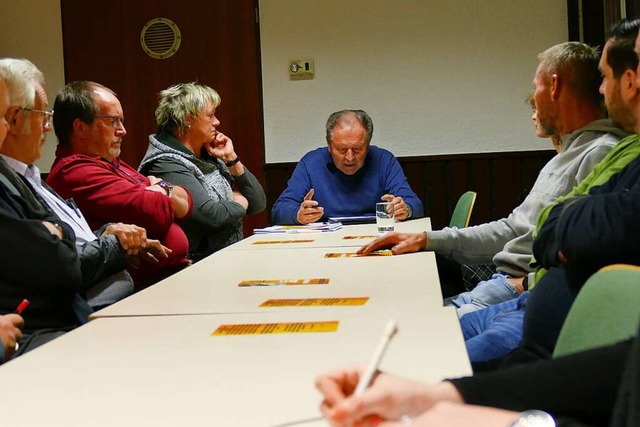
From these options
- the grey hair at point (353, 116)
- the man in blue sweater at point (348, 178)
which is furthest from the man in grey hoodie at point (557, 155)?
the grey hair at point (353, 116)

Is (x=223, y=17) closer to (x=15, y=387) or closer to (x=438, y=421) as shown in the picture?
(x=15, y=387)

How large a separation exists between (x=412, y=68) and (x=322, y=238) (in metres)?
2.66

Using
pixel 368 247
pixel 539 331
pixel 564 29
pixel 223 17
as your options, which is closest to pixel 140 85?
pixel 223 17

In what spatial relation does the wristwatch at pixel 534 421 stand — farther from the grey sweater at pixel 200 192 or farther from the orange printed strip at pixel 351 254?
the grey sweater at pixel 200 192

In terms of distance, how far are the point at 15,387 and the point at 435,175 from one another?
471 cm

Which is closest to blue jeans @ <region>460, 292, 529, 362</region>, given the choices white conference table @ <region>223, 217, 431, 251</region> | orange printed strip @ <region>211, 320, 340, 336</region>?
orange printed strip @ <region>211, 320, 340, 336</region>

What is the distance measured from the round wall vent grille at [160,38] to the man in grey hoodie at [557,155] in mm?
3663

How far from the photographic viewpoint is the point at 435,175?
5.66 meters

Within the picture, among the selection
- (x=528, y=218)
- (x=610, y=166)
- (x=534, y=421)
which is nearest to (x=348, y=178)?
(x=528, y=218)

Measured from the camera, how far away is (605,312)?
3.70ft

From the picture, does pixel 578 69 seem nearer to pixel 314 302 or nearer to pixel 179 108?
pixel 314 302

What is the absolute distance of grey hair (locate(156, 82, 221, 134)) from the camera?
13.0 feet

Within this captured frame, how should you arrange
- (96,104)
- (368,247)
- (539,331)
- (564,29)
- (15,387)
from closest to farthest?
(15,387)
(539,331)
(368,247)
(96,104)
(564,29)

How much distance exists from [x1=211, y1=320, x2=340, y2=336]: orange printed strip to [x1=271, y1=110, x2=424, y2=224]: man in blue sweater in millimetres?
2749
